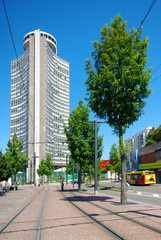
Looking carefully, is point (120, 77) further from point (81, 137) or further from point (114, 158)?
point (114, 158)

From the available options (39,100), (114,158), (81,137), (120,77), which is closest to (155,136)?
(114,158)

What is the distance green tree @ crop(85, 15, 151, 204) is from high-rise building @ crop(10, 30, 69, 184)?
9138 centimetres

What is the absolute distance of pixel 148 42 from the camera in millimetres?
18062

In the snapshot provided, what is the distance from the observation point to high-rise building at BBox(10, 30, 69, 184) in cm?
11338

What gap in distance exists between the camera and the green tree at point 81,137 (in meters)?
33.5

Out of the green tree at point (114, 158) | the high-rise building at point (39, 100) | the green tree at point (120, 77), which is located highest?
the high-rise building at point (39, 100)

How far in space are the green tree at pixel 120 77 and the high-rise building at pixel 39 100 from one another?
91.4 m

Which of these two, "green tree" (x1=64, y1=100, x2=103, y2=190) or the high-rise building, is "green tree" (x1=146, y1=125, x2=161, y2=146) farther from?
"green tree" (x1=64, y1=100, x2=103, y2=190)

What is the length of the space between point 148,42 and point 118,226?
13208 millimetres

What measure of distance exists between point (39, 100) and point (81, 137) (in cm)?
8419

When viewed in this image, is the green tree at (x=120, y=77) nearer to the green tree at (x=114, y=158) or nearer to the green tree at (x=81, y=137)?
the green tree at (x=81, y=137)

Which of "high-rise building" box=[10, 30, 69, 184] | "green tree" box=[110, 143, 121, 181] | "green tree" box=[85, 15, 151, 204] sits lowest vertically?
"green tree" box=[110, 143, 121, 181]

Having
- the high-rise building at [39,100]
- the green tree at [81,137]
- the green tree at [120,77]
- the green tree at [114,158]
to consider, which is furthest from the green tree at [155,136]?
the green tree at [120,77]

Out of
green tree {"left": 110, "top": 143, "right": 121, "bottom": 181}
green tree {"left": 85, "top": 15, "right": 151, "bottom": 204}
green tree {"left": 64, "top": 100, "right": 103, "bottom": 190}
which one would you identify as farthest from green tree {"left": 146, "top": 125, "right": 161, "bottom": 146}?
green tree {"left": 85, "top": 15, "right": 151, "bottom": 204}
